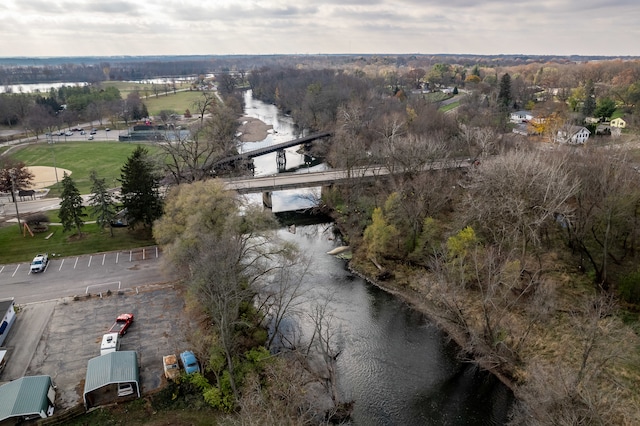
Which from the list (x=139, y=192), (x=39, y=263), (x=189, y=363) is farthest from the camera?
(x=139, y=192)

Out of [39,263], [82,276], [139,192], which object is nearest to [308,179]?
[139,192]

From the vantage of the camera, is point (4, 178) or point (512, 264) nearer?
point (512, 264)

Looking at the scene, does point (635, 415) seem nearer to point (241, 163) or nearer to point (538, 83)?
point (241, 163)

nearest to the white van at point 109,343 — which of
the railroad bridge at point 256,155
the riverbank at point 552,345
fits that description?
the riverbank at point 552,345

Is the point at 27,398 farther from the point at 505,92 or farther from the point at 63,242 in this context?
the point at 505,92

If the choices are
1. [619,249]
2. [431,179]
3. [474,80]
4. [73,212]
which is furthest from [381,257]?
[474,80]

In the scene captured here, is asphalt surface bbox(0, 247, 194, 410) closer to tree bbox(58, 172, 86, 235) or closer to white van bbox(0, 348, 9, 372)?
white van bbox(0, 348, 9, 372)
